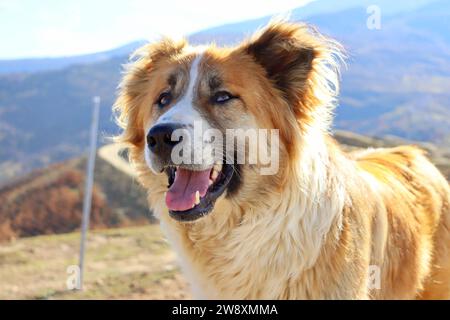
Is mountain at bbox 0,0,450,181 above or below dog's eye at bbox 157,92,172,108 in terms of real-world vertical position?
above

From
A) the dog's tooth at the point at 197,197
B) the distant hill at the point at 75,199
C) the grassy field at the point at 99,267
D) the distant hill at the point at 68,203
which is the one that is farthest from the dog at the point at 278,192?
the distant hill at the point at 68,203

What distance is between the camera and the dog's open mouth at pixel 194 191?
3887mm

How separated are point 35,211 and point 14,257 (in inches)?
343

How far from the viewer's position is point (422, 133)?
120m

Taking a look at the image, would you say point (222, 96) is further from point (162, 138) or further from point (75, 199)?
point (75, 199)

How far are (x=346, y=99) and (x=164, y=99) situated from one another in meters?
175

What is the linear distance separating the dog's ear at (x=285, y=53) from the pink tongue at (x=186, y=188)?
959 mm

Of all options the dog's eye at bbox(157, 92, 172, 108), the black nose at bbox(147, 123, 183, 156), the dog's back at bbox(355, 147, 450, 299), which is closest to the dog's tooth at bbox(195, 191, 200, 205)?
the black nose at bbox(147, 123, 183, 156)

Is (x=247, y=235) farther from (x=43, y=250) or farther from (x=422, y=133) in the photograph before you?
(x=422, y=133)

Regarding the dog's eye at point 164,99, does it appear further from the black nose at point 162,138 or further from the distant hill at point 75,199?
the distant hill at point 75,199

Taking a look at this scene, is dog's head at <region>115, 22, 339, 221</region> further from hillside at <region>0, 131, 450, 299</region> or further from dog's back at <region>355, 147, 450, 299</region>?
hillside at <region>0, 131, 450, 299</region>

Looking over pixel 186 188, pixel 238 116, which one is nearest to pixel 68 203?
pixel 186 188

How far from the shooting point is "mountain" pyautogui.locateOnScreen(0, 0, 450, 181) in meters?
137
